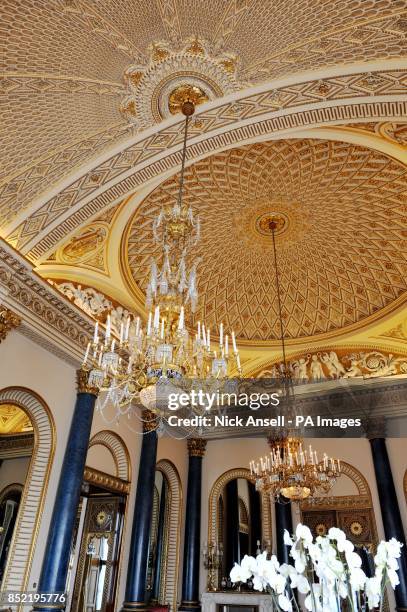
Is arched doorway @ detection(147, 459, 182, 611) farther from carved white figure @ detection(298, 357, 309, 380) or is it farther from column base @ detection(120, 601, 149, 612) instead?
carved white figure @ detection(298, 357, 309, 380)

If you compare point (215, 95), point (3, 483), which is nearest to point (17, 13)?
point (215, 95)

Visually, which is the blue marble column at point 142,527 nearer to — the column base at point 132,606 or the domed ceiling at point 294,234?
the column base at point 132,606

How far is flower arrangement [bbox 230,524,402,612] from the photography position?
1826mm

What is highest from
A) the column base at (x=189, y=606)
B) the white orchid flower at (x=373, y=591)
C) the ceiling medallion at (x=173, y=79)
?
the ceiling medallion at (x=173, y=79)

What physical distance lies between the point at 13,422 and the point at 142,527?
535cm

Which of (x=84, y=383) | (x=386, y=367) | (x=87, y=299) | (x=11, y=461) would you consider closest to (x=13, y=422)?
(x=11, y=461)

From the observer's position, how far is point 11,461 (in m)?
12.7

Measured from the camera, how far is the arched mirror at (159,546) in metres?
10.5

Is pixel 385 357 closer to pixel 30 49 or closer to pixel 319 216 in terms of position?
pixel 319 216

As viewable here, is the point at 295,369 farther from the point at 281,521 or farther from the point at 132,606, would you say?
the point at 132,606

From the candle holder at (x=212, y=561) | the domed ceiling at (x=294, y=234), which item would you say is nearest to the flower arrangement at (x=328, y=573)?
the domed ceiling at (x=294, y=234)

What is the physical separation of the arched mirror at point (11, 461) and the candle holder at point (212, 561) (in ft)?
17.4

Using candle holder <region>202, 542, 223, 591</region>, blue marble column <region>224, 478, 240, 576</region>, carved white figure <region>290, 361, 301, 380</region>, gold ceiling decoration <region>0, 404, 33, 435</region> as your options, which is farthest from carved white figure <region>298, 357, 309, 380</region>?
gold ceiling decoration <region>0, 404, 33, 435</region>

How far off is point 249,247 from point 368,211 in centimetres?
262
